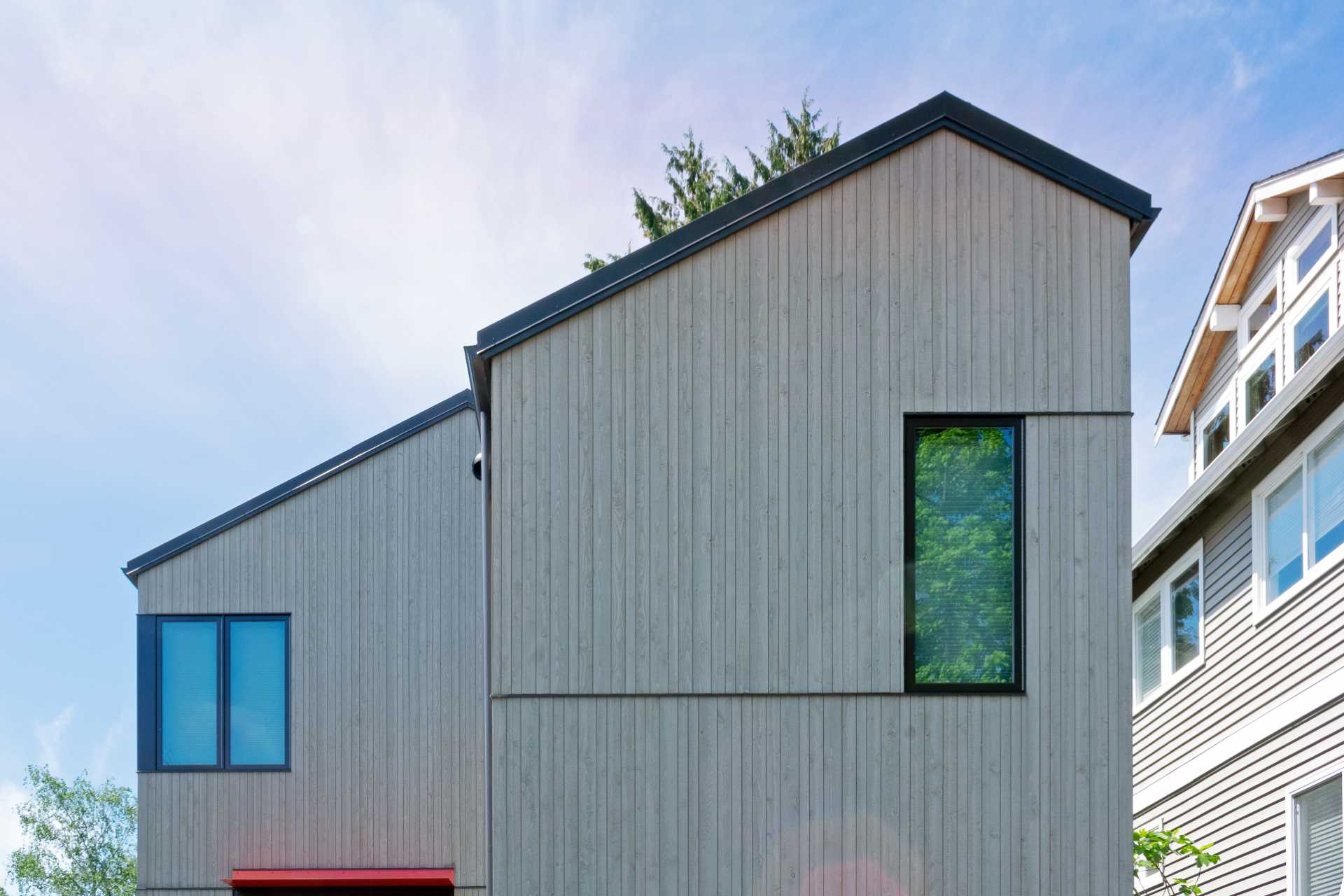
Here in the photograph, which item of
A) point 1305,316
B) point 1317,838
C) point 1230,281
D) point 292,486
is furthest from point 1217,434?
point 292,486

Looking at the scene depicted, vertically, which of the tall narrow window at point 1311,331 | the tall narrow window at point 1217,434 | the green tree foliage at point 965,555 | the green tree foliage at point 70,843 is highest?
the tall narrow window at point 1311,331

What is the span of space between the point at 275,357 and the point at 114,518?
32766 mm

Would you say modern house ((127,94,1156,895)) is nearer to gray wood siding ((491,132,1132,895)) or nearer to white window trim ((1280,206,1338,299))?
gray wood siding ((491,132,1132,895))

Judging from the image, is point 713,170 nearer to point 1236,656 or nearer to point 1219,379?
point 1219,379

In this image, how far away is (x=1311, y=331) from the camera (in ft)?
40.4

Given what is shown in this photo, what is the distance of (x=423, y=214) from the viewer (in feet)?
44.2

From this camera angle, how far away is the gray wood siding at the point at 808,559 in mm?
6465

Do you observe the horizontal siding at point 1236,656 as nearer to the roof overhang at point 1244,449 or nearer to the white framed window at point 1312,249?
the roof overhang at point 1244,449

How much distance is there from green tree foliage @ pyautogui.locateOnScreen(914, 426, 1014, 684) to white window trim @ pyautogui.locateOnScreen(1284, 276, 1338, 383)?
19.5 feet

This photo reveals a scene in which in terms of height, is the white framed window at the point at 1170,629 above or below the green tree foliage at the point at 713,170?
below

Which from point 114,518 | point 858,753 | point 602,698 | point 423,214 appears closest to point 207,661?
point 423,214

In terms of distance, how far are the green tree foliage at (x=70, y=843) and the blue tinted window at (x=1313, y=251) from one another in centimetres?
3311

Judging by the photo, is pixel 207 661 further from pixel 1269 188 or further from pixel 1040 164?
pixel 1269 188

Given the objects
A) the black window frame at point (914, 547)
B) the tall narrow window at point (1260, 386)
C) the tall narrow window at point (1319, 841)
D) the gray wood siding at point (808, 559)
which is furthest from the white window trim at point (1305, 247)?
the black window frame at point (914, 547)
